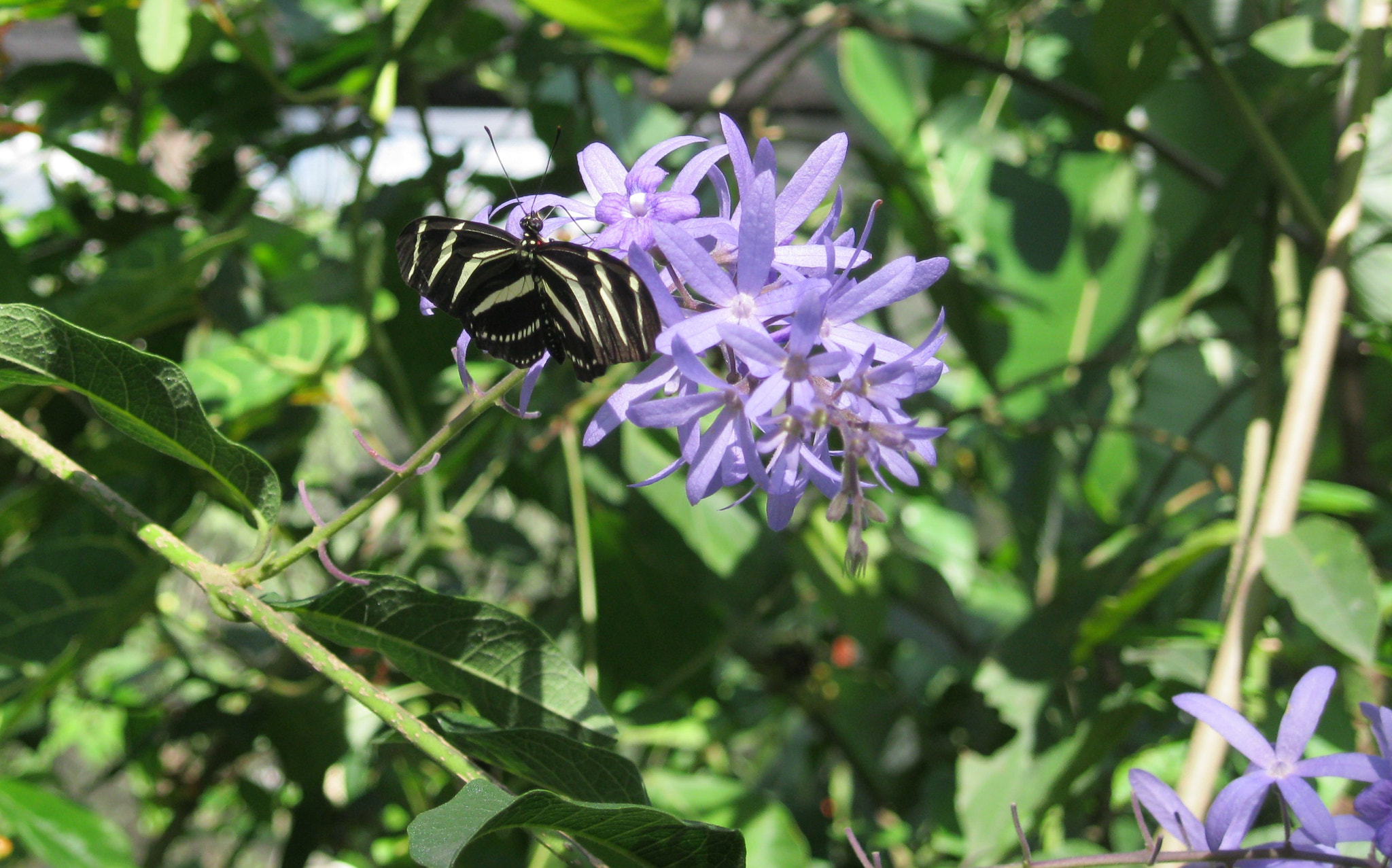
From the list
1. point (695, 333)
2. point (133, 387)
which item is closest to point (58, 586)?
point (133, 387)

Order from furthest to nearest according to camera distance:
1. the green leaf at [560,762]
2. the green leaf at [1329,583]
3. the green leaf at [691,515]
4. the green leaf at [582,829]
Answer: the green leaf at [691,515] → the green leaf at [1329,583] → the green leaf at [560,762] → the green leaf at [582,829]

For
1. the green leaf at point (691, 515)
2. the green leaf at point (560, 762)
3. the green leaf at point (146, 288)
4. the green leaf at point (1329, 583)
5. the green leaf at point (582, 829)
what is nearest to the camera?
the green leaf at point (582, 829)

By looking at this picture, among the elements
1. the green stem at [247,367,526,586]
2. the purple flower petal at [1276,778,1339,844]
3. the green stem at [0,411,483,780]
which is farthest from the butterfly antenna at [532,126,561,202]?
the purple flower petal at [1276,778,1339,844]

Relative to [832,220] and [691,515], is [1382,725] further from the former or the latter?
[691,515]

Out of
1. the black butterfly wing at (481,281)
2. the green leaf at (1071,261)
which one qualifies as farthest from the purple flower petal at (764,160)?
the green leaf at (1071,261)

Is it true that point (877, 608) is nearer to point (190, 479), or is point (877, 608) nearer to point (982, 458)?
point (982, 458)

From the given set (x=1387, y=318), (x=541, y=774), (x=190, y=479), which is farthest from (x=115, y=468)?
(x=1387, y=318)

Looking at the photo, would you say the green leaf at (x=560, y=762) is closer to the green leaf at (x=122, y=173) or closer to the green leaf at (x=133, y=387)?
the green leaf at (x=133, y=387)

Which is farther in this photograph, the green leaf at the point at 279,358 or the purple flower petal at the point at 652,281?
the green leaf at the point at 279,358
